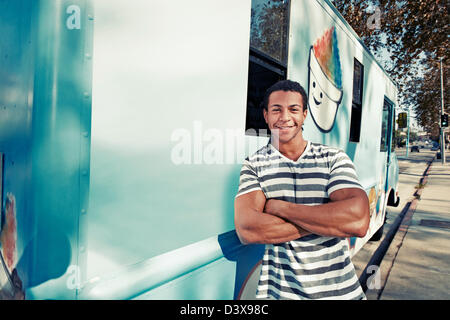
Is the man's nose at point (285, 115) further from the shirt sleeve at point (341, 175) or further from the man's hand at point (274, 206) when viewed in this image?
the man's hand at point (274, 206)

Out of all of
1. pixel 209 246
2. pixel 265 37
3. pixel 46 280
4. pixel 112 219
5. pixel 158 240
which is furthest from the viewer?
pixel 265 37

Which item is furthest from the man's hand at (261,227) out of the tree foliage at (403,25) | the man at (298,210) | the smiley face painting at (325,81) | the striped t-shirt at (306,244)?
the tree foliage at (403,25)

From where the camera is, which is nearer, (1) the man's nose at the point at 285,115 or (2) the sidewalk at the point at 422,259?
(1) the man's nose at the point at 285,115

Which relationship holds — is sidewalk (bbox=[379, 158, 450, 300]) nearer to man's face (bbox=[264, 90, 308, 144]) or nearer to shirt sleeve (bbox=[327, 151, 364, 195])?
shirt sleeve (bbox=[327, 151, 364, 195])

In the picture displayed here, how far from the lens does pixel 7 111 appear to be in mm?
1179

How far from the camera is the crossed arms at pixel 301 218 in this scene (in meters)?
1.42

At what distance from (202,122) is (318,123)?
1.34m

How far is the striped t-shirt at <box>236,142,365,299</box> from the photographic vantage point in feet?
5.07

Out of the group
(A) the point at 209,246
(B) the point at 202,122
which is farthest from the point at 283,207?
(B) the point at 202,122

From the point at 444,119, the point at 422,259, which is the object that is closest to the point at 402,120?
the point at 422,259

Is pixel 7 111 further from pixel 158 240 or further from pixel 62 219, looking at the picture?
pixel 158 240

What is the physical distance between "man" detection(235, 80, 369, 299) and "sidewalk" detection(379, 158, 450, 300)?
2.71 metres

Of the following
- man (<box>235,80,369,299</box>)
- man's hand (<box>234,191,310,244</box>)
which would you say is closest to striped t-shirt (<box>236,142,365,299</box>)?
man (<box>235,80,369,299</box>)

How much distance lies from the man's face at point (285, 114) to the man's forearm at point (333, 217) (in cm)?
43
